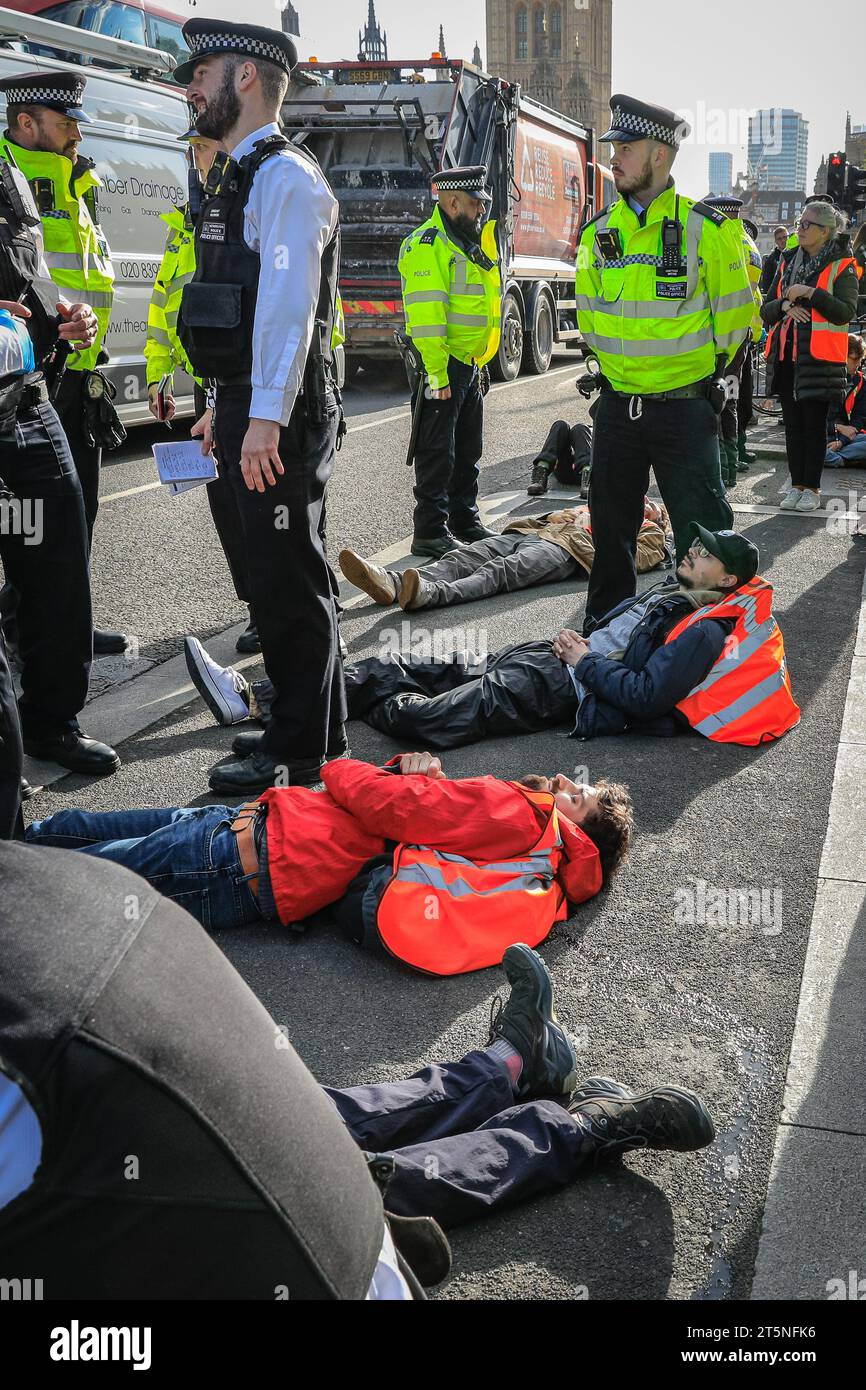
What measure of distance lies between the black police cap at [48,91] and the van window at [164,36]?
7887mm

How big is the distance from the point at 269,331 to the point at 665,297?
2207 millimetres

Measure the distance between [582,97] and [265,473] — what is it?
113 meters

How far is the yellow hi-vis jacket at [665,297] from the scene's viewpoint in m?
5.08

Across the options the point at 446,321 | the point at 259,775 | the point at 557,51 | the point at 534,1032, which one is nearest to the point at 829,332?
the point at 446,321

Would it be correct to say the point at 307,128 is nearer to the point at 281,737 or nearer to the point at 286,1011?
the point at 281,737

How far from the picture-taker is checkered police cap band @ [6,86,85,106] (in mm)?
5098

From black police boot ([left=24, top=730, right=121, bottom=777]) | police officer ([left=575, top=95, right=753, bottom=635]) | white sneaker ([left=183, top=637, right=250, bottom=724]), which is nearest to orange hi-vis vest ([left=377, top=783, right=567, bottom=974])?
black police boot ([left=24, top=730, right=121, bottom=777])

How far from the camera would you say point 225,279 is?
12.3ft

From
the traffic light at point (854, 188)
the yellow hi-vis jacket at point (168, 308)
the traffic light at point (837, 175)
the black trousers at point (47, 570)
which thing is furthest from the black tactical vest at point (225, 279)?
the traffic light at point (837, 175)

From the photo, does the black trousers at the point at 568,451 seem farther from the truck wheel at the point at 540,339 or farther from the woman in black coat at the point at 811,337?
the truck wheel at the point at 540,339

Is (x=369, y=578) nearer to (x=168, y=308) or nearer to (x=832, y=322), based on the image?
(x=168, y=308)

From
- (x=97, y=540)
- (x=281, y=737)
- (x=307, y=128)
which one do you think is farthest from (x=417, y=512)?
(x=307, y=128)

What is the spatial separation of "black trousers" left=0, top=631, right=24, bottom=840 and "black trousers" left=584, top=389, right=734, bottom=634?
309 cm

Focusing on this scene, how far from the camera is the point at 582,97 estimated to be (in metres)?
104
